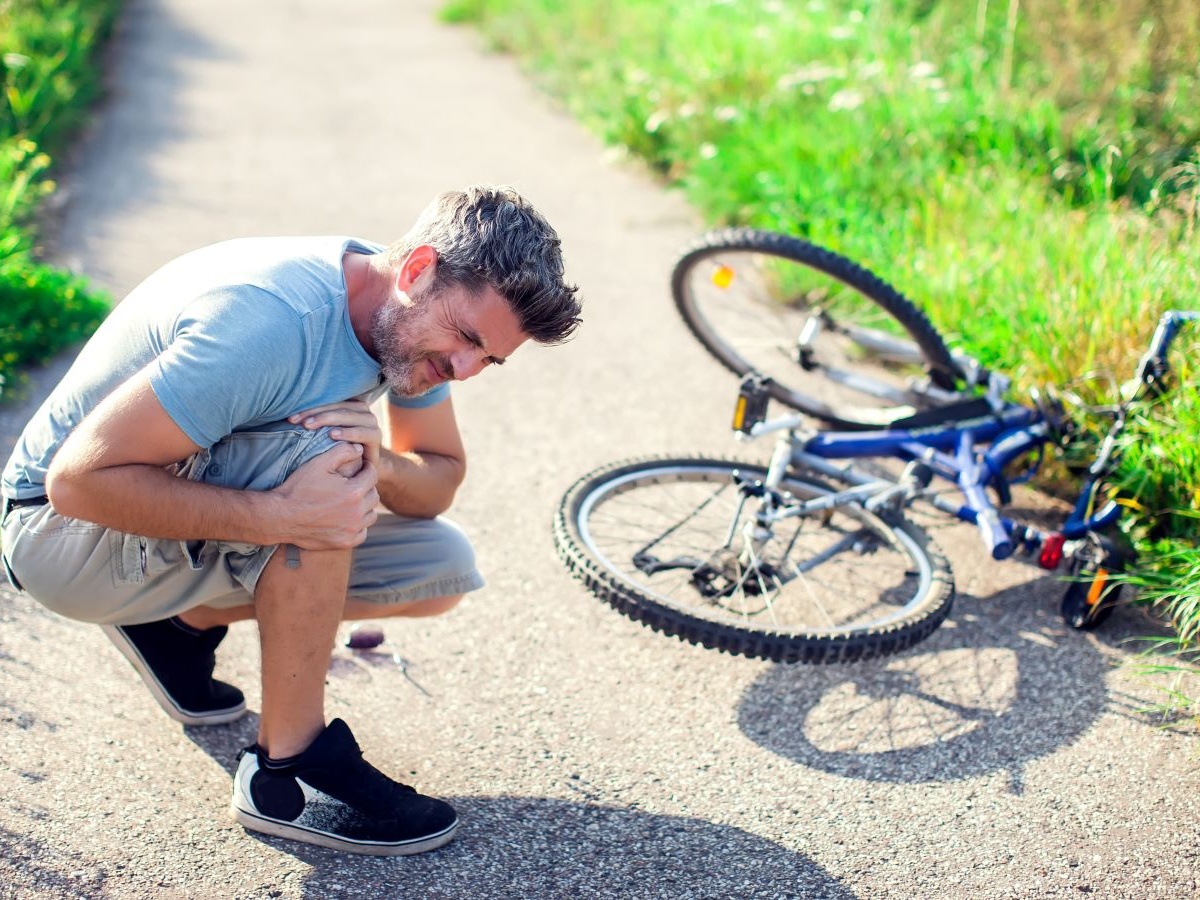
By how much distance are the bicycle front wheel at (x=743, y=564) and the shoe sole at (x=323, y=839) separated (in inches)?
34.8

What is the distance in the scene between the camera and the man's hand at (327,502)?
2.64m

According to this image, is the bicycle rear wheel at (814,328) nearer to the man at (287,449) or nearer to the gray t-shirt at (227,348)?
the man at (287,449)

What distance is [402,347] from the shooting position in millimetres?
2701

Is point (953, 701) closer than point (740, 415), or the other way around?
point (953, 701)

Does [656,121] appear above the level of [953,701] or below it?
above

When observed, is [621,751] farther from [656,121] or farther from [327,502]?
[656,121]

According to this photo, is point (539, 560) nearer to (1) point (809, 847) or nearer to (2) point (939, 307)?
(1) point (809, 847)

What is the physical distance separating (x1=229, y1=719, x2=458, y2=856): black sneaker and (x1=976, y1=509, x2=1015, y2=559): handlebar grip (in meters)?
1.91

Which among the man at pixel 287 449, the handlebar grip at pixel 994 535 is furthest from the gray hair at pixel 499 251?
the handlebar grip at pixel 994 535

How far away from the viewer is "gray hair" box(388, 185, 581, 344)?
2.63 m

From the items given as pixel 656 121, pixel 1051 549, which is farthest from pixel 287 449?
pixel 656 121

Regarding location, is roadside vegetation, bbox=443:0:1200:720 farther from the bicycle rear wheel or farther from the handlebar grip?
the handlebar grip

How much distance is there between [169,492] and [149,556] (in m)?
0.28

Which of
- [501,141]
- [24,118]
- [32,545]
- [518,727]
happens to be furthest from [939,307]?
[24,118]
